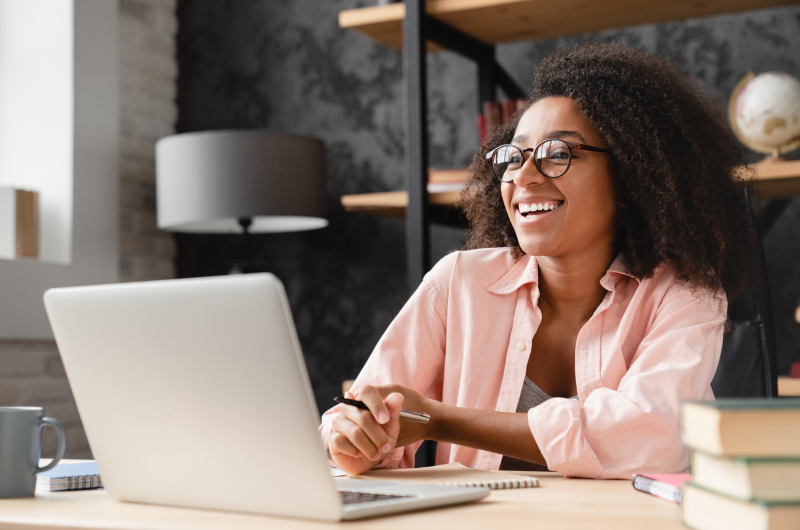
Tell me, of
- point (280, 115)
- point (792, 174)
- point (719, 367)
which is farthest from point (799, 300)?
point (280, 115)

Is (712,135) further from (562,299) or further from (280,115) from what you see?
(280,115)

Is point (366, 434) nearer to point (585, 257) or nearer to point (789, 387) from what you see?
point (585, 257)

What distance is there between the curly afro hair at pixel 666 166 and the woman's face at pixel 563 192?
0.09ft

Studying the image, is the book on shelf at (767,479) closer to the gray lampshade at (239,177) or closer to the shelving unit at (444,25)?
the shelving unit at (444,25)

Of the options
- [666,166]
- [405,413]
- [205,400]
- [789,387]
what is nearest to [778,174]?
[789,387]

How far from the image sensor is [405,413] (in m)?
1.06

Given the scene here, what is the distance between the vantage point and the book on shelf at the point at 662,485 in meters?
0.77

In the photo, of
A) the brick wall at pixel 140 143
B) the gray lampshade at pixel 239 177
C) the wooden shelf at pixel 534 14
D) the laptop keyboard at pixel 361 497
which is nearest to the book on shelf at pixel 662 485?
the laptop keyboard at pixel 361 497

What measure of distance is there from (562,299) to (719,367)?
29 centimetres

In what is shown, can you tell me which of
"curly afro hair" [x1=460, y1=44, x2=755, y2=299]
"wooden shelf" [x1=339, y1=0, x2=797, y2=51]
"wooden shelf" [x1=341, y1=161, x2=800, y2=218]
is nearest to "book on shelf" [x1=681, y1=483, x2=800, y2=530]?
"curly afro hair" [x1=460, y1=44, x2=755, y2=299]

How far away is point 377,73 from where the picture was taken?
9.85 ft

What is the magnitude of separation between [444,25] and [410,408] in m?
1.50

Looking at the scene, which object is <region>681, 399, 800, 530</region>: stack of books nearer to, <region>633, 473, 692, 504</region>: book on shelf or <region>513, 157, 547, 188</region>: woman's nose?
<region>633, 473, 692, 504</region>: book on shelf

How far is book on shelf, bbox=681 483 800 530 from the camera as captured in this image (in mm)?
569
